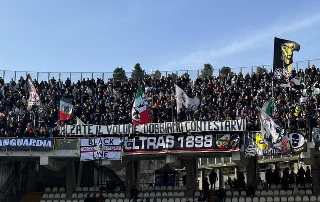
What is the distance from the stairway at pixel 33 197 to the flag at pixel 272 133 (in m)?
17.7

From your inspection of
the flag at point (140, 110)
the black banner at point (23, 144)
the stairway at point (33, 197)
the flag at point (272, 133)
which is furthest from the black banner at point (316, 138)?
the stairway at point (33, 197)

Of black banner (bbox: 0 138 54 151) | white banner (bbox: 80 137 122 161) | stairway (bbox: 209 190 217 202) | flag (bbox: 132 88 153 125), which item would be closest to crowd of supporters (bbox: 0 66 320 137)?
black banner (bbox: 0 138 54 151)

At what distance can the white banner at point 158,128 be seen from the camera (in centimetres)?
3197

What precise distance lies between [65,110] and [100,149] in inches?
202

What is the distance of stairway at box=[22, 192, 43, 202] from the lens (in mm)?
37188

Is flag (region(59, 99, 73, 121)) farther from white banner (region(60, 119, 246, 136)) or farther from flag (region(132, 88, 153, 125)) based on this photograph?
flag (region(132, 88, 153, 125))

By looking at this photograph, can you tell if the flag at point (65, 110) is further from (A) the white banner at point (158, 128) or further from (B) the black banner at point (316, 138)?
(B) the black banner at point (316, 138)

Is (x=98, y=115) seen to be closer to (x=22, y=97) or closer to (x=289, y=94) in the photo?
(x=22, y=97)

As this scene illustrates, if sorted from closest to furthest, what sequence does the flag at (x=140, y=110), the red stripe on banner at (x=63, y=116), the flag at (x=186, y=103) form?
the flag at (x=186, y=103) → the flag at (x=140, y=110) → the red stripe on banner at (x=63, y=116)

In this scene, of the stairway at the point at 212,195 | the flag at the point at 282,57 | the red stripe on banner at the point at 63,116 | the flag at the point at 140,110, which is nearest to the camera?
the flag at the point at 140,110

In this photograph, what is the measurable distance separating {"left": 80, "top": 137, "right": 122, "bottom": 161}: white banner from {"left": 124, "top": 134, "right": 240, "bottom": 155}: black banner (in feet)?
2.19

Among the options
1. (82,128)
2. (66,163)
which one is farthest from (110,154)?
(66,163)

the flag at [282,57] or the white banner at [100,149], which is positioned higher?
the flag at [282,57]

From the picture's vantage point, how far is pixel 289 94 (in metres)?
35.8
